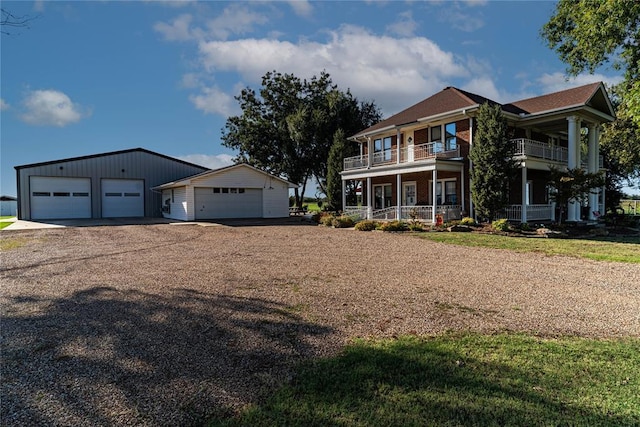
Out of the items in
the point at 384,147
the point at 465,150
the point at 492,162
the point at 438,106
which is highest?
the point at 438,106

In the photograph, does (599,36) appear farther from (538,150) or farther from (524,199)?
(524,199)

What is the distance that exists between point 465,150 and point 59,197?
27.3 m

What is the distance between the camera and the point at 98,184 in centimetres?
2703

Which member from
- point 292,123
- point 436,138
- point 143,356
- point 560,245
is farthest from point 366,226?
point 292,123

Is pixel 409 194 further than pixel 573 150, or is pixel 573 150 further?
pixel 409 194

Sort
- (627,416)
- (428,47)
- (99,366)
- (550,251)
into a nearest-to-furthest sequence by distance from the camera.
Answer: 1. (627,416)
2. (99,366)
3. (550,251)
4. (428,47)

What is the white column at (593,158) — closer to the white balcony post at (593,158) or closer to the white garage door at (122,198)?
the white balcony post at (593,158)

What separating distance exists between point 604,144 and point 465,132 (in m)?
15.3

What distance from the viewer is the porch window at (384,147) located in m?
23.9

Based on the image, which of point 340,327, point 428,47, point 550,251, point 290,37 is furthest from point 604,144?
point 340,327

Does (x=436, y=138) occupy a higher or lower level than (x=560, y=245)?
higher

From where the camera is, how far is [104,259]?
927cm

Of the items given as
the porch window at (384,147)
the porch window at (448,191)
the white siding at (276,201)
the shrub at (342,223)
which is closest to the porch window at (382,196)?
the porch window at (384,147)

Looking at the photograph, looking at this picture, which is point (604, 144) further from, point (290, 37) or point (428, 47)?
point (290, 37)
